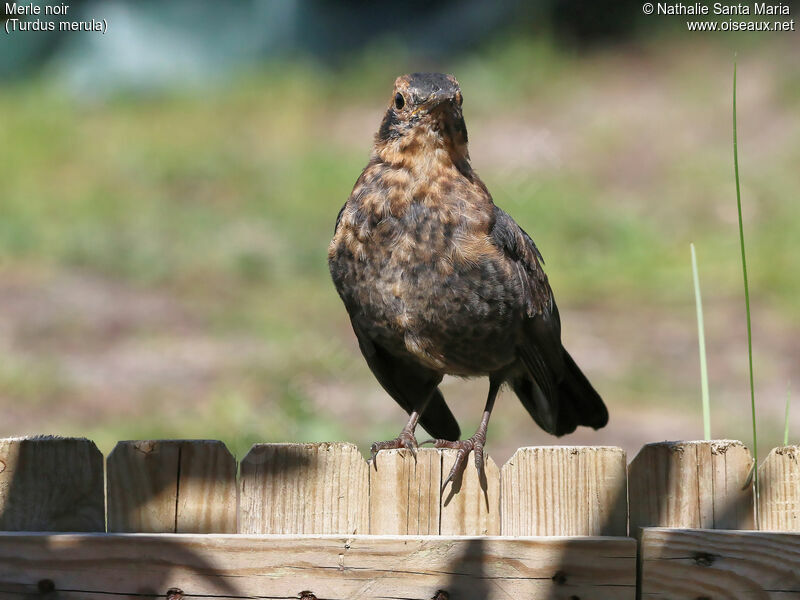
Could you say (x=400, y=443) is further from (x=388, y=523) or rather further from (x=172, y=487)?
(x=172, y=487)

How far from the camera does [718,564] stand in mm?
2297

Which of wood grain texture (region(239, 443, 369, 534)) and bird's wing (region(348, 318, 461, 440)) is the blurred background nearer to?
bird's wing (region(348, 318, 461, 440))

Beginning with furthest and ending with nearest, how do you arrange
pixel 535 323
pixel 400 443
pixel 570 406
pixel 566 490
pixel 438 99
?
pixel 570 406, pixel 535 323, pixel 438 99, pixel 400 443, pixel 566 490

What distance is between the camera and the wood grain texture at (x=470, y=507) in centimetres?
245

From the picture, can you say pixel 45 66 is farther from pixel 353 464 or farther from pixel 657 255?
pixel 353 464

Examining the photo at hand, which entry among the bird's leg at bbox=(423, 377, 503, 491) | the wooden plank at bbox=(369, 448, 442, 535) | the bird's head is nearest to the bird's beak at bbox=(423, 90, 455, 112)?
the bird's head

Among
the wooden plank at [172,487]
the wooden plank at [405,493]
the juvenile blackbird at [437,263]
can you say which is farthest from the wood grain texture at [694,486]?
the wooden plank at [172,487]

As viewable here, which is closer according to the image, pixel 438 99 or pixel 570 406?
pixel 438 99

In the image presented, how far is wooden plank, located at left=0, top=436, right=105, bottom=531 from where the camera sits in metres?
2.43

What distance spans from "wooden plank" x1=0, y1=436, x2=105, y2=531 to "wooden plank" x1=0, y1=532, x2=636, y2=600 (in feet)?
0.32

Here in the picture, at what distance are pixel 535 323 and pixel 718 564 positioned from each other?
117 centimetres

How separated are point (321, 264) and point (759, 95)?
17.2 feet

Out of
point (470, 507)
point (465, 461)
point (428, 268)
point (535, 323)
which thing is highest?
point (428, 268)

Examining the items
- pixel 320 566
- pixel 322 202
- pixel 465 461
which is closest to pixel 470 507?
pixel 465 461
